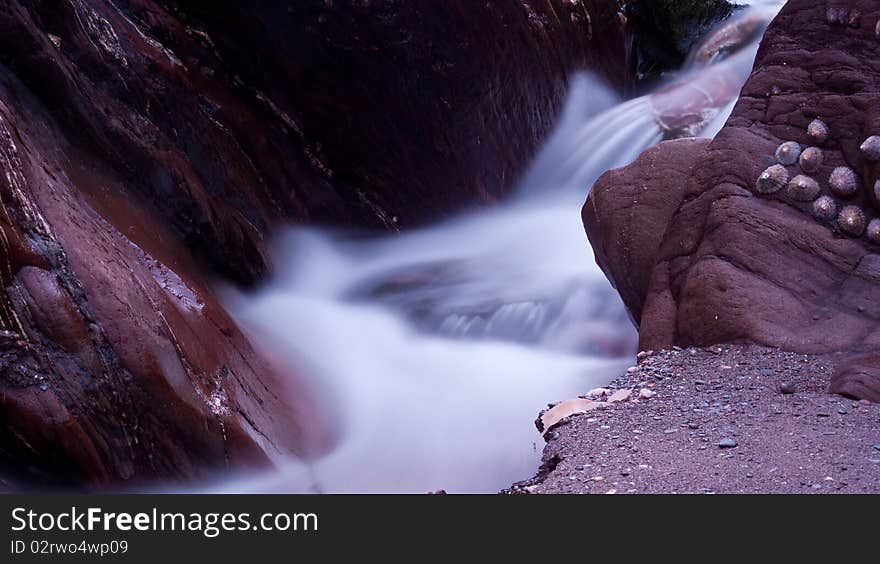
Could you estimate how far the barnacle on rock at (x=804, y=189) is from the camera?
4.22m

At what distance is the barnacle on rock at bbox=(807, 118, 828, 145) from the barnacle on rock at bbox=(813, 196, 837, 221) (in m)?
0.31

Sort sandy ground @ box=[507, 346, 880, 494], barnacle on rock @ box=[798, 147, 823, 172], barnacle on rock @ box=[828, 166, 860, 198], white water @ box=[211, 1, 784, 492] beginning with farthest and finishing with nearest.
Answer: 1. white water @ box=[211, 1, 784, 492]
2. barnacle on rock @ box=[798, 147, 823, 172]
3. barnacle on rock @ box=[828, 166, 860, 198]
4. sandy ground @ box=[507, 346, 880, 494]

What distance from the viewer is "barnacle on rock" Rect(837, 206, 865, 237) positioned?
→ 4082mm

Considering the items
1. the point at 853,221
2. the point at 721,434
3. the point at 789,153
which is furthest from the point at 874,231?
the point at 721,434

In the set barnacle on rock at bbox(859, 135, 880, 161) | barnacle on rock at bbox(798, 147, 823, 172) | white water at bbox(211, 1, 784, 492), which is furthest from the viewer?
white water at bbox(211, 1, 784, 492)

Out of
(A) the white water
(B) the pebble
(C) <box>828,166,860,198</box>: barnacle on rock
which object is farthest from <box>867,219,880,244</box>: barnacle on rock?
(A) the white water

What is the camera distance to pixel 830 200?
418 centimetres

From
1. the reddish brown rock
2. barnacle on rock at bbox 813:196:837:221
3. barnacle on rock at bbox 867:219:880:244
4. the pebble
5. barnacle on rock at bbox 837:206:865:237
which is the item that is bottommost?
the pebble

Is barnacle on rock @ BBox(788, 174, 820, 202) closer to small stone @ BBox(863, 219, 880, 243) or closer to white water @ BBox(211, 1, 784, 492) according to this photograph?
small stone @ BBox(863, 219, 880, 243)

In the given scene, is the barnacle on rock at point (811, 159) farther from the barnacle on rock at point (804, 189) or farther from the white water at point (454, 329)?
the white water at point (454, 329)

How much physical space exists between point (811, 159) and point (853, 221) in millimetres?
388

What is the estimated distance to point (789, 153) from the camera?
4.32m

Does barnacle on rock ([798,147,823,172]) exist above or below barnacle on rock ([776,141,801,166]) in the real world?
below

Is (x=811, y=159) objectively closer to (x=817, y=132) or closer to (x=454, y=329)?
(x=817, y=132)
